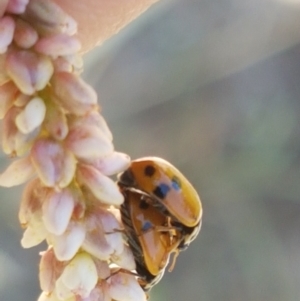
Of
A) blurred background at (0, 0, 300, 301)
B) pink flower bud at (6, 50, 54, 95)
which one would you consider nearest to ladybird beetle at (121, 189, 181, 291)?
pink flower bud at (6, 50, 54, 95)

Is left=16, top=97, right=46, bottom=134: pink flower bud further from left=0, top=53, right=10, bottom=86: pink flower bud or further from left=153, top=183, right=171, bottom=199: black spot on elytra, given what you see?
left=153, top=183, right=171, bottom=199: black spot on elytra

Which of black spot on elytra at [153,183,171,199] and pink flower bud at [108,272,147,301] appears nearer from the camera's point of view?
pink flower bud at [108,272,147,301]

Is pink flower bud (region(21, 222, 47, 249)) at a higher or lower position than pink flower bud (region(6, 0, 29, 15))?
lower

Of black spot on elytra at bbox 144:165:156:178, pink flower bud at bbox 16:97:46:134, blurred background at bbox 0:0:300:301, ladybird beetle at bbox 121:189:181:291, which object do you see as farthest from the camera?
blurred background at bbox 0:0:300:301

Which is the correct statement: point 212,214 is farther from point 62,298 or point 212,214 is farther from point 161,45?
point 62,298

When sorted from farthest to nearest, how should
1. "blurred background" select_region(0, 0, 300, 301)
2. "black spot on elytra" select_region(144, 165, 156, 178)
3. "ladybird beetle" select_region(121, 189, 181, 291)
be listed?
"blurred background" select_region(0, 0, 300, 301)
"black spot on elytra" select_region(144, 165, 156, 178)
"ladybird beetle" select_region(121, 189, 181, 291)

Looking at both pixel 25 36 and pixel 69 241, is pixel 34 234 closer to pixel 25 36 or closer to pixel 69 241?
pixel 69 241

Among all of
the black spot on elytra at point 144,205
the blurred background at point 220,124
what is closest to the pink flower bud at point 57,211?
the black spot on elytra at point 144,205

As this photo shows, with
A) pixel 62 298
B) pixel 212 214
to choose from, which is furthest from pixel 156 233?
pixel 212 214
